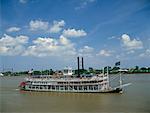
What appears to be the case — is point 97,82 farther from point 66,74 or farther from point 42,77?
point 42,77

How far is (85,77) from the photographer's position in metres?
7.77

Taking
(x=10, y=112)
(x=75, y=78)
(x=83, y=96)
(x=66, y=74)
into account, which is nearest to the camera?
(x=10, y=112)

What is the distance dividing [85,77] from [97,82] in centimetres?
43

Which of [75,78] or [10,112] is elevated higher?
[75,78]

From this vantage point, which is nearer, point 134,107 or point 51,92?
point 134,107

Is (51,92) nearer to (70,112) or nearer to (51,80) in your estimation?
(51,80)

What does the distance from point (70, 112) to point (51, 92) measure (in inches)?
138

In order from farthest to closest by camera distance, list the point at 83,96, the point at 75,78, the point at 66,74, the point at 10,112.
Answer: the point at 66,74
the point at 75,78
the point at 83,96
the point at 10,112

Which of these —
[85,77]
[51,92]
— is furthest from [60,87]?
[85,77]

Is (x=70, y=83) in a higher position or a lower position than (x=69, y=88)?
higher

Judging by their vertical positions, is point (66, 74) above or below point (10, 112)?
above

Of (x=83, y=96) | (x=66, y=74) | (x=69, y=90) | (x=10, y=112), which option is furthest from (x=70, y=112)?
(x=66, y=74)

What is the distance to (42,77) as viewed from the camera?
842 centimetres

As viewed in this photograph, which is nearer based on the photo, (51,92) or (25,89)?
(51,92)
